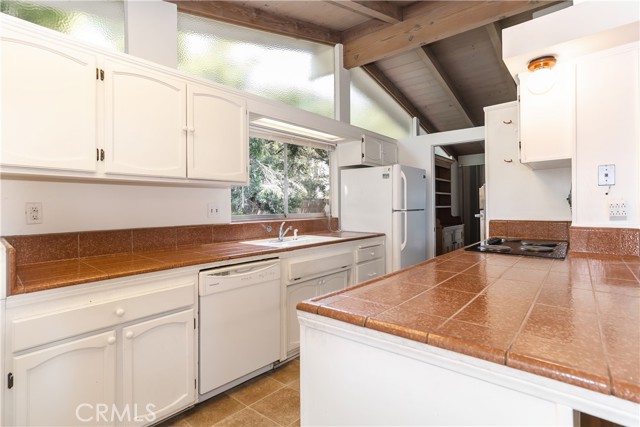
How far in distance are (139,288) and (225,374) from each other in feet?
2.56

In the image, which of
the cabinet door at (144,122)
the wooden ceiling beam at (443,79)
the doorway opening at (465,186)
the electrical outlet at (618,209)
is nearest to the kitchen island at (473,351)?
the electrical outlet at (618,209)

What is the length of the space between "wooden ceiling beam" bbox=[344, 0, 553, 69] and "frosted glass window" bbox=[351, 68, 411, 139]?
1.35 ft

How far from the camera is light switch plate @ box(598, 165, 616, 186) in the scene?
168 centimetres

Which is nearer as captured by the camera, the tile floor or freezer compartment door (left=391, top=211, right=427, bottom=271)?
the tile floor

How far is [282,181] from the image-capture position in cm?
330

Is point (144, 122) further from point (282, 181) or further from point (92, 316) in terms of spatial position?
point (282, 181)

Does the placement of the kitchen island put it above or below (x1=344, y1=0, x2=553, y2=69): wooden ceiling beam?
below

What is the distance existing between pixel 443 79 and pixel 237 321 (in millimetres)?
4100

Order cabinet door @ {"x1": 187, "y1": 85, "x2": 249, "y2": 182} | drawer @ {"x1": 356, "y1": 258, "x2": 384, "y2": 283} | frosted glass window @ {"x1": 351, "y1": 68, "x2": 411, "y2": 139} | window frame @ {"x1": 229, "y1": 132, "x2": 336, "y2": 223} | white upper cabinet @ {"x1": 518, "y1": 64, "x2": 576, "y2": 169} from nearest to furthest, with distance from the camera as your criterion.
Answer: white upper cabinet @ {"x1": 518, "y1": 64, "x2": 576, "y2": 169}
cabinet door @ {"x1": 187, "y1": 85, "x2": 249, "y2": 182}
window frame @ {"x1": 229, "y1": 132, "x2": 336, "y2": 223}
drawer @ {"x1": 356, "y1": 258, "x2": 384, "y2": 283}
frosted glass window @ {"x1": 351, "y1": 68, "x2": 411, "y2": 139}
